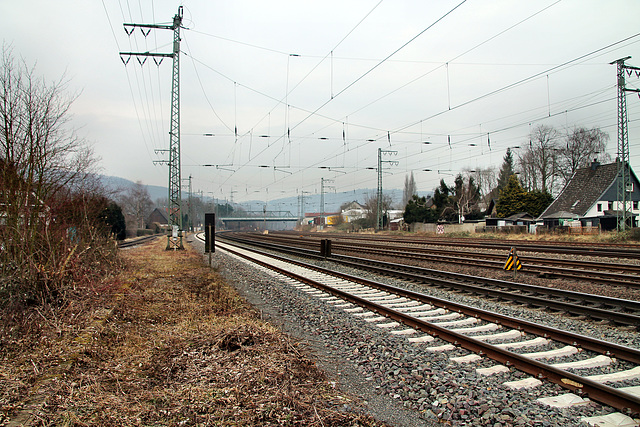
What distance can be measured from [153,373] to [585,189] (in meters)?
53.6

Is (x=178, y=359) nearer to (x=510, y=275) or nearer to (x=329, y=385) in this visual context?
(x=329, y=385)

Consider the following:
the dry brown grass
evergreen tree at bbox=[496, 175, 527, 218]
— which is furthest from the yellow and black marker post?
evergreen tree at bbox=[496, 175, 527, 218]

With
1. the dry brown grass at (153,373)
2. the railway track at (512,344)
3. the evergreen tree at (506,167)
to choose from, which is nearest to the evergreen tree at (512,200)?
the evergreen tree at (506,167)

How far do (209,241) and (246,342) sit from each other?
11.7 m

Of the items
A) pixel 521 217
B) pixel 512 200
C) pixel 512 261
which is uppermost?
pixel 512 200

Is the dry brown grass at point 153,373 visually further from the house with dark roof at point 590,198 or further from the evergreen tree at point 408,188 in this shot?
the evergreen tree at point 408,188

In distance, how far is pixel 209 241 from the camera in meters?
17.1

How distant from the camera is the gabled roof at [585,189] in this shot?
1768 inches

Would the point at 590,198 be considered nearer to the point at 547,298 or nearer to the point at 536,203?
the point at 536,203

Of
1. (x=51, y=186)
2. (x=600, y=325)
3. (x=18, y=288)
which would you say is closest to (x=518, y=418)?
(x=600, y=325)

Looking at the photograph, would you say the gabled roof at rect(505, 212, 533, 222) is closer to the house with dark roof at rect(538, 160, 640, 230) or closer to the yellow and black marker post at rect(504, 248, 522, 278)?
the house with dark roof at rect(538, 160, 640, 230)

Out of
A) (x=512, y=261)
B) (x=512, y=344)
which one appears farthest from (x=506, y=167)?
(x=512, y=344)

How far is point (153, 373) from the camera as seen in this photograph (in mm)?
4938

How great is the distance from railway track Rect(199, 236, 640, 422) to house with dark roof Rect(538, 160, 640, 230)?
3900cm
